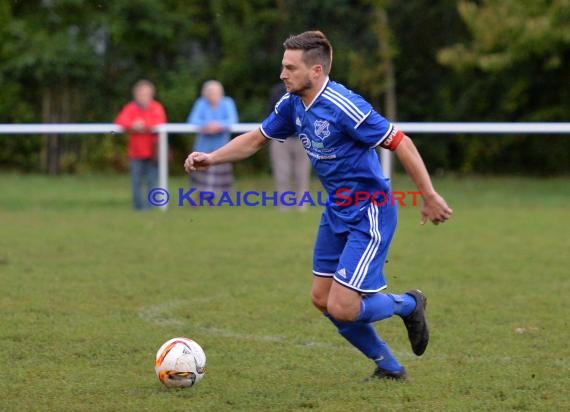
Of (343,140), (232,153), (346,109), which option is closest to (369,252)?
(343,140)

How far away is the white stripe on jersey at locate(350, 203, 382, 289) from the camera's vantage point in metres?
5.43

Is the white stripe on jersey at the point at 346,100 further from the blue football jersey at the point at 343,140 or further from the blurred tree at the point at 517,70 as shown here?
the blurred tree at the point at 517,70

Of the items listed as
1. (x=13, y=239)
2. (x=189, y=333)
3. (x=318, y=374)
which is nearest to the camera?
(x=318, y=374)

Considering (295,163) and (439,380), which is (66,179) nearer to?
(295,163)

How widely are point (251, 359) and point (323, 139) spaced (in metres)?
1.52

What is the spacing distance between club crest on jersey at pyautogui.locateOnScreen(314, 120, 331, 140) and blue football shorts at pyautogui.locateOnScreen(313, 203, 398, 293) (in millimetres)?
428

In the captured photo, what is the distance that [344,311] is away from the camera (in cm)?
544

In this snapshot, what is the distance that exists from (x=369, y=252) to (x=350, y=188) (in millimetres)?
352

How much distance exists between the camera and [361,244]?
5.44 metres

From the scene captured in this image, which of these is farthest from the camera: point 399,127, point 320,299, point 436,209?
point 399,127

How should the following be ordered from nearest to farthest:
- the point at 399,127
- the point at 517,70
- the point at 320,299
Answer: the point at 320,299
the point at 399,127
the point at 517,70

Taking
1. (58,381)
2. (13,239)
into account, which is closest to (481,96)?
(13,239)

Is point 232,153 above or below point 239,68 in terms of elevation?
below

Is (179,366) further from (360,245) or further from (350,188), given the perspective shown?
(350,188)
